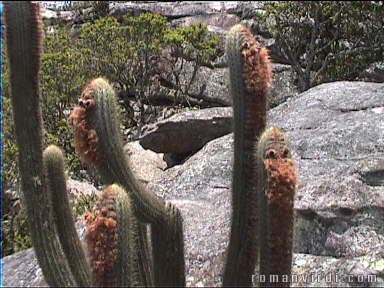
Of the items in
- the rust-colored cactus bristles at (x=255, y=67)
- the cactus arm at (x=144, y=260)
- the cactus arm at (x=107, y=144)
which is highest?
the rust-colored cactus bristles at (x=255, y=67)

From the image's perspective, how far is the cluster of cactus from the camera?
277cm

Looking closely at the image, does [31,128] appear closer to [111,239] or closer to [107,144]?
[107,144]

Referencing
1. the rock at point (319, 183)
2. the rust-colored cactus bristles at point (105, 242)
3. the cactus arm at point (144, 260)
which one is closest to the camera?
the rust-colored cactus bristles at point (105, 242)

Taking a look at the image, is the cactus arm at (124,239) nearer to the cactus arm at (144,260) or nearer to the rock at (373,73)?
the cactus arm at (144,260)

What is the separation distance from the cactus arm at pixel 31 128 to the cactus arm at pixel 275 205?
2.65ft

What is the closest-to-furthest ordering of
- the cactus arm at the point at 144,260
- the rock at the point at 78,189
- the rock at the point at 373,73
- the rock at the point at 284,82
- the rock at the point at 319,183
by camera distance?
the cactus arm at the point at 144,260, the rock at the point at 319,183, the rock at the point at 78,189, the rock at the point at 373,73, the rock at the point at 284,82

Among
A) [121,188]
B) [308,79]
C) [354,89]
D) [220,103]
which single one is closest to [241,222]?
[121,188]

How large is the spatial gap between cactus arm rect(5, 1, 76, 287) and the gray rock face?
0.86 metres

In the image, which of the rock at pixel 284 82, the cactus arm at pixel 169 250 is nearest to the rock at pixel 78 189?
the cactus arm at pixel 169 250

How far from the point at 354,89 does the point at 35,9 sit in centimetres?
409

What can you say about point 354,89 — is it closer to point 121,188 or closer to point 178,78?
point 121,188

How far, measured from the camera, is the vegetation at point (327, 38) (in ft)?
54.5

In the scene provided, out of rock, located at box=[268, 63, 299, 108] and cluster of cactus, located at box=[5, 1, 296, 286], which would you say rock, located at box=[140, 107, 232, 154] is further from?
cluster of cactus, located at box=[5, 1, 296, 286]

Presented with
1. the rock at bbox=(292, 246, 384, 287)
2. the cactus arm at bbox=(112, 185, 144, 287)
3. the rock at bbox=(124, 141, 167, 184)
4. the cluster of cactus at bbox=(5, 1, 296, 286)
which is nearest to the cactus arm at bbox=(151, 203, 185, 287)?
the cluster of cactus at bbox=(5, 1, 296, 286)
